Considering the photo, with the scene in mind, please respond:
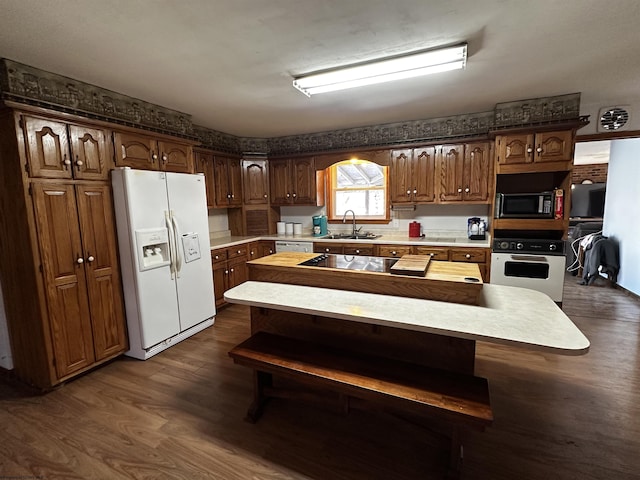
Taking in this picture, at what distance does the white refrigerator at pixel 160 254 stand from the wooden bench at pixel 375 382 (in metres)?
1.31

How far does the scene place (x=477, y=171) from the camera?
375cm

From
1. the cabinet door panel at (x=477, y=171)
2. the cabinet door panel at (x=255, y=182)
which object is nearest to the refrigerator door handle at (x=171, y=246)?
the cabinet door panel at (x=255, y=182)

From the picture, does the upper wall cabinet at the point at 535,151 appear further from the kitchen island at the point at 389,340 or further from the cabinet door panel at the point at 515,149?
the kitchen island at the point at 389,340

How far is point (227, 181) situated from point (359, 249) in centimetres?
217

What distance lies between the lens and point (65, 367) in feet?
7.89

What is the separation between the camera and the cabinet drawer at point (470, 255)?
3584 mm

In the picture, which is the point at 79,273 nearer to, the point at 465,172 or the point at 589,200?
the point at 465,172

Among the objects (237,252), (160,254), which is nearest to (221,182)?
(237,252)

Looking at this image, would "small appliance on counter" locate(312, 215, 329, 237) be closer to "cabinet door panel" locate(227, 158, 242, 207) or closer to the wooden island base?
"cabinet door panel" locate(227, 158, 242, 207)

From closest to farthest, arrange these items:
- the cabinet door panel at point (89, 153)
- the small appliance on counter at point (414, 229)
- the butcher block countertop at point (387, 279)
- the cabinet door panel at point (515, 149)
→ the butcher block countertop at point (387, 279) → the cabinet door panel at point (89, 153) → the cabinet door panel at point (515, 149) → the small appliance on counter at point (414, 229)

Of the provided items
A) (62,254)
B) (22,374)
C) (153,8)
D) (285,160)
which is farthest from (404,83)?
(22,374)

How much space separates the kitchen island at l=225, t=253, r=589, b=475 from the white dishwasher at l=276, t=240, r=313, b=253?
6.43 ft

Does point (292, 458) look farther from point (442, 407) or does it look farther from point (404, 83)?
point (404, 83)

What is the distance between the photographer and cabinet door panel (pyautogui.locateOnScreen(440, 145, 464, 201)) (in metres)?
3.82
